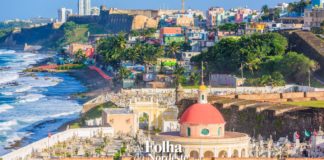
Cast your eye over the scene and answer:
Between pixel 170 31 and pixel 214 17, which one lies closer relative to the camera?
pixel 170 31

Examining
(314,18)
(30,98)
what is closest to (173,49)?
(314,18)

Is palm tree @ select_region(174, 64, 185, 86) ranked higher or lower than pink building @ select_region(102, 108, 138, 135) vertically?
higher

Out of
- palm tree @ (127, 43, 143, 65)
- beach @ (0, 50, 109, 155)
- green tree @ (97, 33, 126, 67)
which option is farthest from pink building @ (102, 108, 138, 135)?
green tree @ (97, 33, 126, 67)

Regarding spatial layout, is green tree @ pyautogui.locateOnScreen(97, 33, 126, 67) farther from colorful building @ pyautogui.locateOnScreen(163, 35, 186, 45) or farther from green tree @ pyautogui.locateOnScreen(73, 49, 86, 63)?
green tree @ pyautogui.locateOnScreen(73, 49, 86, 63)

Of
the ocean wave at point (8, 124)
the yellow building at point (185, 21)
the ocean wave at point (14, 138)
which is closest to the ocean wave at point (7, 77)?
the yellow building at point (185, 21)

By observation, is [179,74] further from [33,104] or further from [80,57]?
[80,57]

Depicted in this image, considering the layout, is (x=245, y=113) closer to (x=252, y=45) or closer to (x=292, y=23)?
(x=252, y=45)

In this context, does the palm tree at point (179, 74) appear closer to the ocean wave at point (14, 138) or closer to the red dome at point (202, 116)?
the ocean wave at point (14, 138)
